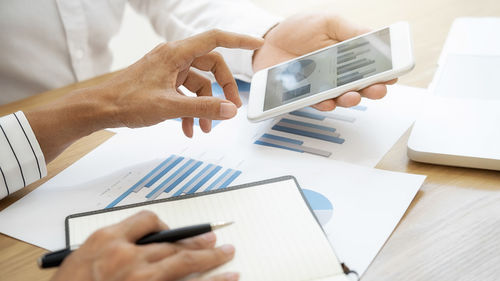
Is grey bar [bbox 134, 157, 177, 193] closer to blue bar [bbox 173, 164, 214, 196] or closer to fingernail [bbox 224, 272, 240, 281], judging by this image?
blue bar [bbox 173, 164, 214, 196]

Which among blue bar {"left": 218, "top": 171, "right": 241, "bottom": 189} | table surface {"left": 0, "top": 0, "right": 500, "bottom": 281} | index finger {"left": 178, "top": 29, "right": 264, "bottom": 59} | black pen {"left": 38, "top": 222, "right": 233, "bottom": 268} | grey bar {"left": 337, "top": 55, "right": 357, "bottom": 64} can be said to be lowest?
table surface {"left": 0, "top": 0, "right": 500, "bottom": 281}

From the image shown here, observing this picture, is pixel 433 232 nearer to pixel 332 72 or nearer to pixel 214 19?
pixel 332 72

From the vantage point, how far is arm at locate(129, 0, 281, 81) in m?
0.84

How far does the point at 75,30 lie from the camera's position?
0.95 meters

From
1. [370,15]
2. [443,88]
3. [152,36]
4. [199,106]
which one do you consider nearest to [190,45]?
[199,106]

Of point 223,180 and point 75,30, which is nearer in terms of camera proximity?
point 223,180

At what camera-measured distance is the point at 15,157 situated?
60 cm

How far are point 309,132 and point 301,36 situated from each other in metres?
0.19

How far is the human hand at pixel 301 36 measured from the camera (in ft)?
2.51

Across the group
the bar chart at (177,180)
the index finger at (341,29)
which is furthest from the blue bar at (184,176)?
the index finger at (341,29)

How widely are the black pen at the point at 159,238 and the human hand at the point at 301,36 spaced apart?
0.42m

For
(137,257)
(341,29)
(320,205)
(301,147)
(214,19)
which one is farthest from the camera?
(214,19)

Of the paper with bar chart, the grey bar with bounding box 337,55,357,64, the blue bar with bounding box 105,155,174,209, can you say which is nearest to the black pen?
the blue bar with bounding box 105,155,174,209

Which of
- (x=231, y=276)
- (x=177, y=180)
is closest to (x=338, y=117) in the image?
(x=177, y=180)
